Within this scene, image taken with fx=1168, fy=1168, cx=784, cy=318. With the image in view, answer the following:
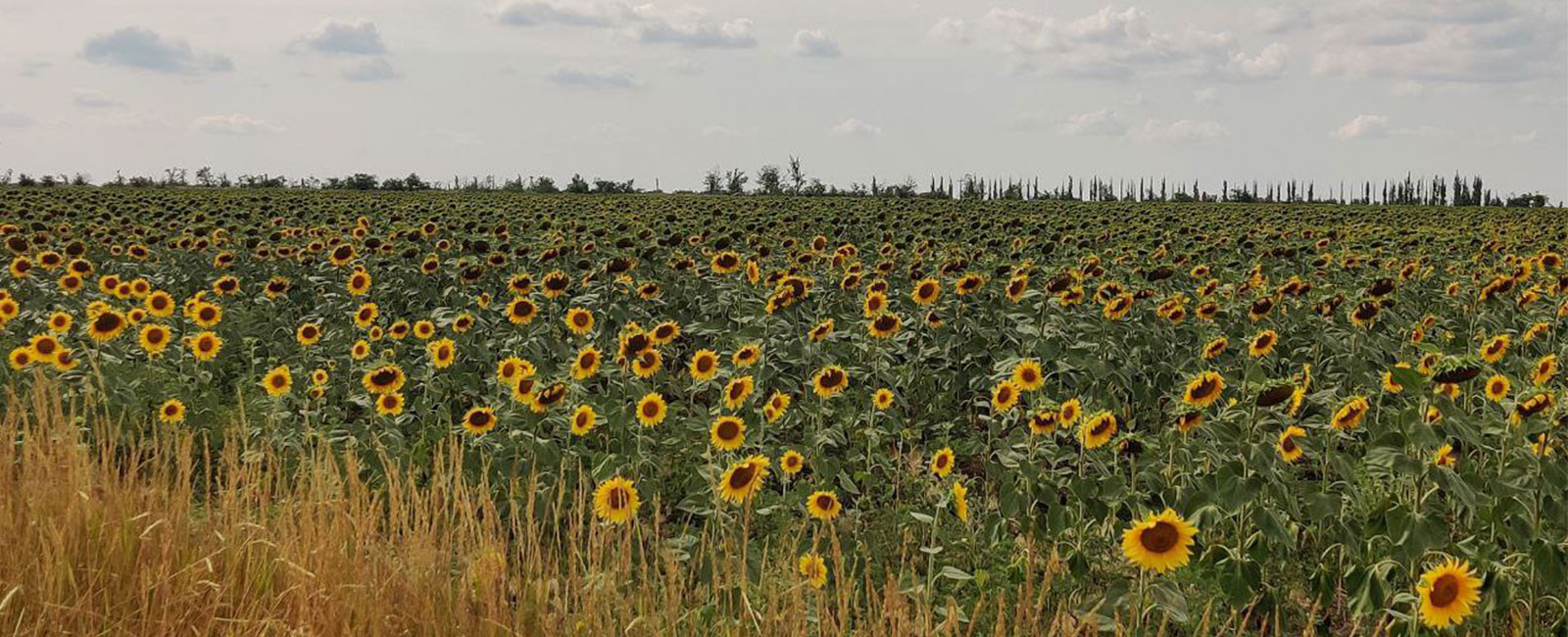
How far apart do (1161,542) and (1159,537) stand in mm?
15

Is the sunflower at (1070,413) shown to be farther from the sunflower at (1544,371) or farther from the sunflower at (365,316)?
the sunflower at (365,316)

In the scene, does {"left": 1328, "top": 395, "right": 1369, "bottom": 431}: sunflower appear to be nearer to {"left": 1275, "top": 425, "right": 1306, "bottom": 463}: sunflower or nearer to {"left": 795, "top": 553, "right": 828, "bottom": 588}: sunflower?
{"left": 1275, "top": 425, "right": 1306, "bottom": 463}: sunflower

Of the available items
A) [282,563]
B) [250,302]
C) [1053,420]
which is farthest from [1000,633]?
[250,302]

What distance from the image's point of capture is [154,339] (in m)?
6.93

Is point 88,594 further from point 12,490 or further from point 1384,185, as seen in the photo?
point 1384,185

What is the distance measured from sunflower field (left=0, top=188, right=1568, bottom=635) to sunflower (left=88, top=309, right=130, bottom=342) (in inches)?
1.5

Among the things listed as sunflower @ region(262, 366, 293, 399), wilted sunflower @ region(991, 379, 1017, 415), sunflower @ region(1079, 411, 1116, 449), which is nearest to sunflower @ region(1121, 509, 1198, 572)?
sunflower @ region(1079, 411, 1116, 449)

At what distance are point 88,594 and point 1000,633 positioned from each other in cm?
262

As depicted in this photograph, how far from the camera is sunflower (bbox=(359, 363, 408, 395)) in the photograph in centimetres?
546

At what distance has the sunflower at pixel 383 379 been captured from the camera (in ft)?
17.9

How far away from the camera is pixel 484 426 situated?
5.07 metres

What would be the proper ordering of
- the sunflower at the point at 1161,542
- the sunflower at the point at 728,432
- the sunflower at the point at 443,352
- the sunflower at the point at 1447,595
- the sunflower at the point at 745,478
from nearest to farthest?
the sunflower at the point at 1447,595
the sunflower at the point at 1161,542
the sunflower at the point at 745,478
the sunflower at the point at 728,432
the sunflower at the point at 443,352

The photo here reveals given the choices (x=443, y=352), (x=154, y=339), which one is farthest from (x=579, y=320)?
(x=154, y=339)

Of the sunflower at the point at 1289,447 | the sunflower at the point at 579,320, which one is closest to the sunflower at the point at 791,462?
the sunflower at the point at 1289,447
